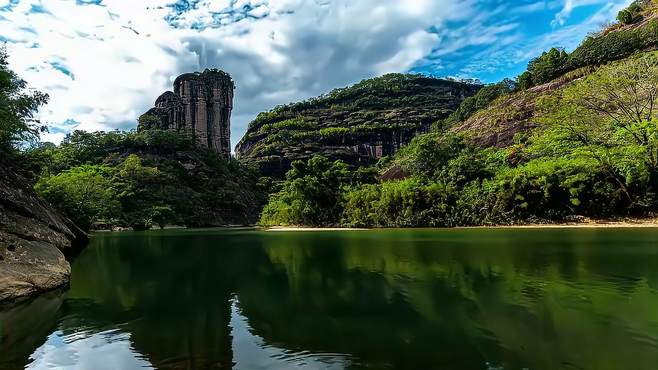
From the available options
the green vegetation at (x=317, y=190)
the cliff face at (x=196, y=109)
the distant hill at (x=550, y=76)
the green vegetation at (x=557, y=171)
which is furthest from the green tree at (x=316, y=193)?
the cliff face at (x=196, y=109)

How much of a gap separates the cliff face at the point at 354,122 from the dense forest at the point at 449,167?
1725 millimetres

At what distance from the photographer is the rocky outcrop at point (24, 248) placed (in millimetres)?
Answer: 11531

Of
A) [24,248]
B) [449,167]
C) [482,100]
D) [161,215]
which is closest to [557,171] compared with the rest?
[449,167]

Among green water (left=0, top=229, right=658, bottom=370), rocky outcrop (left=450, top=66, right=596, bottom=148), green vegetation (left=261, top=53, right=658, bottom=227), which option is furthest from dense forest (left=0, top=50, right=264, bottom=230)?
rocky outcrop (left=450, top=66, right=596, bottom=148)

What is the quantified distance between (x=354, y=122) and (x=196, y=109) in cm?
5328

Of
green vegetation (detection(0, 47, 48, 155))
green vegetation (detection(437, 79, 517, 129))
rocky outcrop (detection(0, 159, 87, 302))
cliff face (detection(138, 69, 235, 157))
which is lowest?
rocky outcrop (detection(0, 159, 87, 302))

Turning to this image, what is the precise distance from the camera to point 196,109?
12850 centimetres

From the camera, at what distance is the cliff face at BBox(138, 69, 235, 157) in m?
128

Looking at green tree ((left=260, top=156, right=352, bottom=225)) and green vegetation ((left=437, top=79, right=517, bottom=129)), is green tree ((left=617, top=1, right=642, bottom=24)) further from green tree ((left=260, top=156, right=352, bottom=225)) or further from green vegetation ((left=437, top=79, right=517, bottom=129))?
green tree ((left=260, top=156, right=352, bottom=225))

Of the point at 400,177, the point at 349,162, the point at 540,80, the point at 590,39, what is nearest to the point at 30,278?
the point at 400,177

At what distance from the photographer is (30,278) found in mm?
12086

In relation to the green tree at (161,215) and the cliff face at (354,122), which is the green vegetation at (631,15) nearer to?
the cliff face at (354,122)

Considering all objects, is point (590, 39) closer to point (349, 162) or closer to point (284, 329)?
point (349, 162)

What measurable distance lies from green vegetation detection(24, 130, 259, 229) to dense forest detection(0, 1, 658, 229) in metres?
0.34
